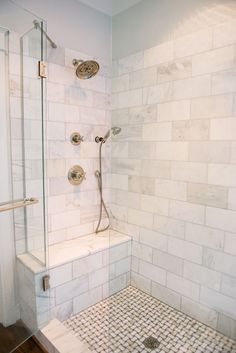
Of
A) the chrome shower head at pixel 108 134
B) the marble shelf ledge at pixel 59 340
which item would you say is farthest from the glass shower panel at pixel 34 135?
the chrome shower head at pixel 108 134

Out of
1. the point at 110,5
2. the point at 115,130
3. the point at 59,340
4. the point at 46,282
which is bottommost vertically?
the point at 59,340

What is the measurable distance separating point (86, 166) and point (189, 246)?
1.12m

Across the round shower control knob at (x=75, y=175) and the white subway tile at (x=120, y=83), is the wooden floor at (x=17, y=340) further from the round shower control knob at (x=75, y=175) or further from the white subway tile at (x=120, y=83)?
the white subway tile at (x=120, y=83)

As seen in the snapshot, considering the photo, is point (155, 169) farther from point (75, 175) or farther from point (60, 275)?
point (60, 275)

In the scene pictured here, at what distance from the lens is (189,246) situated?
180 centimetres

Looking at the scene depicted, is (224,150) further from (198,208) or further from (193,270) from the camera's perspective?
(193,270)

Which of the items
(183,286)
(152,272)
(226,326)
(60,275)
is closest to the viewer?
(226,326)

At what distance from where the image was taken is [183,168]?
1.80 metres

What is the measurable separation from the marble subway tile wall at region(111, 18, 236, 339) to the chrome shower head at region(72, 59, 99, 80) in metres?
0.39

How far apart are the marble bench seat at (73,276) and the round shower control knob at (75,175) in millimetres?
531

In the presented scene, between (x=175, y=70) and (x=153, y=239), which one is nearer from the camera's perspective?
(x=175, y=70)

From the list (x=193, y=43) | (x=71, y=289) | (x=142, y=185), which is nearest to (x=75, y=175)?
(x=142, y=185)

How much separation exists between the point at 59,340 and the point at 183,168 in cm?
146

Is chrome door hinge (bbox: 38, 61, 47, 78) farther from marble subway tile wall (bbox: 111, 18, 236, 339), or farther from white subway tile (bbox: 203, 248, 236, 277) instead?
white subway tile (bbox: 203, 248, 236, 277)
